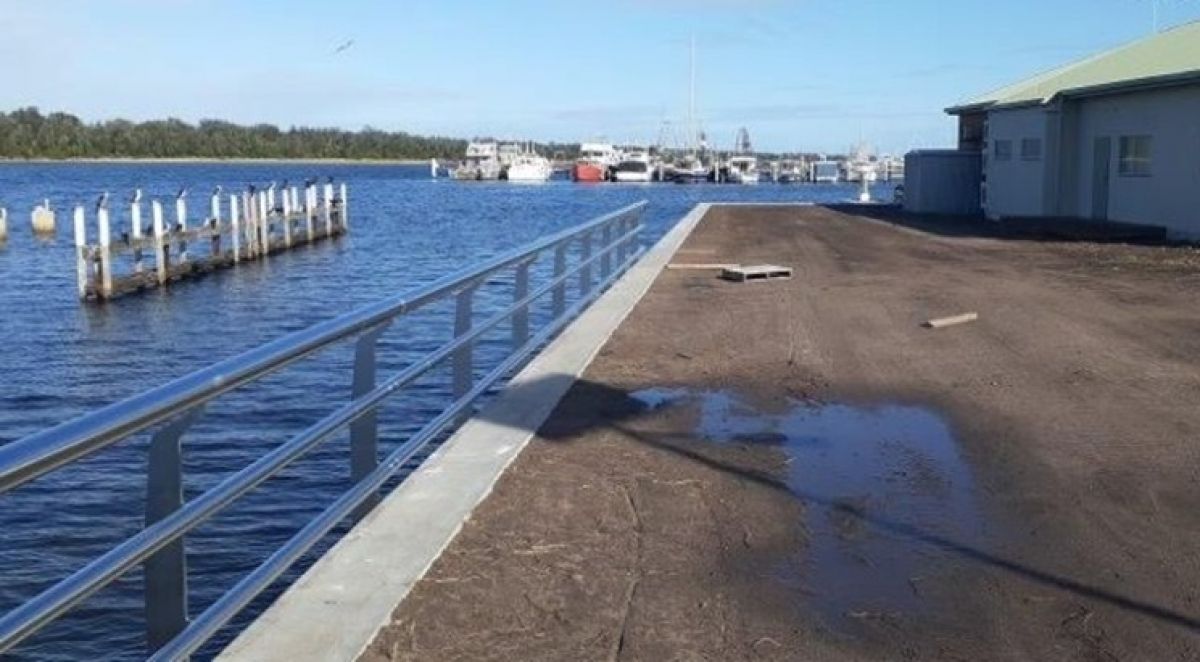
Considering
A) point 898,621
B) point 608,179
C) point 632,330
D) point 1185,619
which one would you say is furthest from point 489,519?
point 608,179

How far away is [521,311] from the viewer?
37.3 feet

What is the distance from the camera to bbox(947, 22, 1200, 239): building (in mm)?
29031

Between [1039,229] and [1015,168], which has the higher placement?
[1015,168]

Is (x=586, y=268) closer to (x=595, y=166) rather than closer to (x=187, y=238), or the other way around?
(x=187, y=238)

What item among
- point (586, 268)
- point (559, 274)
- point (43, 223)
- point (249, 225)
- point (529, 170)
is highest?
point (559, 274)

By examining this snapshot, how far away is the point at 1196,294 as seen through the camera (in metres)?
19.1

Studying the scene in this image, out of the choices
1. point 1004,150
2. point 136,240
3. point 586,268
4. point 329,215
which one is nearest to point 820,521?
point 586,268

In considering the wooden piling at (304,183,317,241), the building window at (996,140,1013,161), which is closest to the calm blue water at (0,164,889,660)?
the wooden piling at (304,183,317,241)

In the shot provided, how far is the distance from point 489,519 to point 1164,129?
26.2m

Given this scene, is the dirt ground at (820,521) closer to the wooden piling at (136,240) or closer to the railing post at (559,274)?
the railing post at (559,274)

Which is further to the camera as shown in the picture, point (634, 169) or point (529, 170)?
point (529, 170)

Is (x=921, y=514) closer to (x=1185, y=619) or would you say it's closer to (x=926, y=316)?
(x=1185, y=619)

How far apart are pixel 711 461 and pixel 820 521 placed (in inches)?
56.4

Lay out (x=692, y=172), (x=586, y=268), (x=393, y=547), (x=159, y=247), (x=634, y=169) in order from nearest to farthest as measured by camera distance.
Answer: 1. (x=393, y=547)
2. (x=586, y=268)
3. (x=159, y=247)
4. (x=692, y=172)
5. (x=634, y=169)
